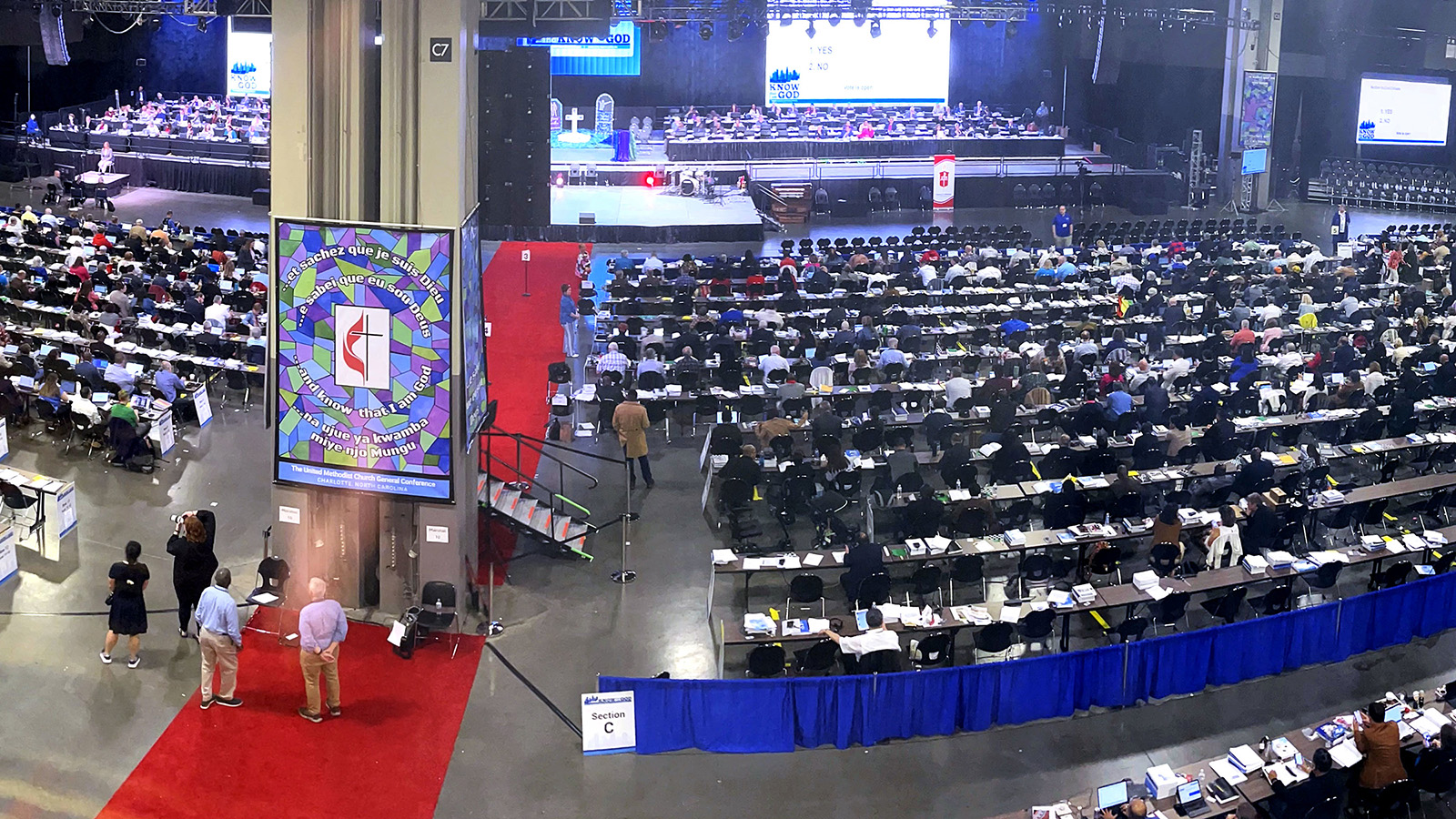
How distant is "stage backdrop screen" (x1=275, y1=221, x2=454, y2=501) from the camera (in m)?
15.7

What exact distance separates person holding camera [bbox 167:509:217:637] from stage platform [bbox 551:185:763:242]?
21.5 meters

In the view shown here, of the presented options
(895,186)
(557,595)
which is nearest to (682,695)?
(557,595)

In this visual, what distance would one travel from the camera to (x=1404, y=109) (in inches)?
1777

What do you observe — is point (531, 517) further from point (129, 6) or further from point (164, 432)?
point (129, 6)

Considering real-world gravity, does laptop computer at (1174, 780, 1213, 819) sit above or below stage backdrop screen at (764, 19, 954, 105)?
below

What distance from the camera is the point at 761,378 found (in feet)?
83.3

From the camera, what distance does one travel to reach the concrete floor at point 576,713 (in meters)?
14.0

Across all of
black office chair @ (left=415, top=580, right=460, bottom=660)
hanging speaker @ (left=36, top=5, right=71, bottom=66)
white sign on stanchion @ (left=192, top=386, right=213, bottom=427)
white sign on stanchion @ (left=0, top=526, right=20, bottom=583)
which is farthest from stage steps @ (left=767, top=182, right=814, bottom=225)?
white sign on stanchion @ (left=0, top=526, right=20, bottom=583)

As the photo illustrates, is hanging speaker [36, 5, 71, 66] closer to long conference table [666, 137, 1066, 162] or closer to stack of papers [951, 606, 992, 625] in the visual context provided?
long conference table [666, 137, 1066, 162]

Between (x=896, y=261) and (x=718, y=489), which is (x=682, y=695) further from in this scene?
(x=896, y=261)

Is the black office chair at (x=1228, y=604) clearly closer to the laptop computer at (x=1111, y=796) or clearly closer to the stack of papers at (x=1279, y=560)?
the stack of papers at (x=1279, y=560)

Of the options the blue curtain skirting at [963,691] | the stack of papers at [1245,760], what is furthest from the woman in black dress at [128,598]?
the stack of papers at [1245,760]

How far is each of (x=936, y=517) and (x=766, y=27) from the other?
31.4 m

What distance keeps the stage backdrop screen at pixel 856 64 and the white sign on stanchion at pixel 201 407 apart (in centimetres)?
2746
